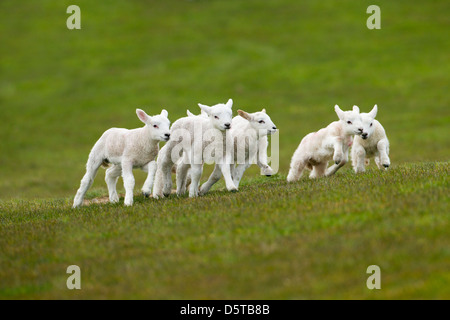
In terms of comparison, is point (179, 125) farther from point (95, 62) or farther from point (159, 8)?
point (159, 8)

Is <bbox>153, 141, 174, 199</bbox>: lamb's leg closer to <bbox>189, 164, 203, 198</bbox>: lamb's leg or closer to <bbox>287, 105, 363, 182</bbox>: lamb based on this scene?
<bbox>189, 164, 203, 198</bbox>: lamb's leg

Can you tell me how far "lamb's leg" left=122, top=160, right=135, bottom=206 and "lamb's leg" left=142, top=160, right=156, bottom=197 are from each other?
1.01 ft

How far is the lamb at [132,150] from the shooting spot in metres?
14.8

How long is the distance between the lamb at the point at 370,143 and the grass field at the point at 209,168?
723 millimetres

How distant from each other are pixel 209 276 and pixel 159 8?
2575 inches

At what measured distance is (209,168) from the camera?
3472cm

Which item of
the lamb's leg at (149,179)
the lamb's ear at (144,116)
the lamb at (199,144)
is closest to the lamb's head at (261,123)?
the lamb at (199,144)

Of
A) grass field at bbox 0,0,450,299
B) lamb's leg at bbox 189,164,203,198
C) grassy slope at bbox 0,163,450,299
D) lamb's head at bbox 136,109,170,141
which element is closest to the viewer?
grassy slope at bbox 0,163,450,299

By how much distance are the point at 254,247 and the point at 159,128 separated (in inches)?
232

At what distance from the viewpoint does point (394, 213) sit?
1041 cm

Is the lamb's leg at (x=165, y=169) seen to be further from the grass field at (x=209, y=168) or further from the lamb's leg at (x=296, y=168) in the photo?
the lamb's leg at (x=296, y=168)

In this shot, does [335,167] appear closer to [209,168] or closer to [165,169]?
[165,169]

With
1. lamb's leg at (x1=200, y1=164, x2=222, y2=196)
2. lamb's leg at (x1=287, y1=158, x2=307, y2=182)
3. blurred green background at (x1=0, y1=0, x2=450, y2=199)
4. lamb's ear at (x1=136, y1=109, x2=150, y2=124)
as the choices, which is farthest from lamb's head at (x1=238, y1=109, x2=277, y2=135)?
blurred green background at (x1=0, y1=0, x2=450, y2=199)

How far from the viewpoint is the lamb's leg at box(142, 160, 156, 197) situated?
574 inches
